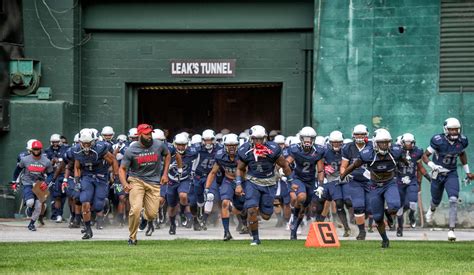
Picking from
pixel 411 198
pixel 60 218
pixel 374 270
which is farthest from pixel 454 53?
pixel 374 270

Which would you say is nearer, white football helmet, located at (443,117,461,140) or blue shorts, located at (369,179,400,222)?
blue shorts, located at (369,179,400,222)

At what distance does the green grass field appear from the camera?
1631cm

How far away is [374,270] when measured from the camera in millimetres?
16078

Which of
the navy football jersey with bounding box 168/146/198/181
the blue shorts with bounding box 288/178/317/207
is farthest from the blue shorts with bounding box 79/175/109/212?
the blue shorts with bounding box 288/178/317/207

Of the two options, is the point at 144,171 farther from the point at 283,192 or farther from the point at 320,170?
the point at 283,192

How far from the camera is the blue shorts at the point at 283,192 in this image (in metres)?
28.7

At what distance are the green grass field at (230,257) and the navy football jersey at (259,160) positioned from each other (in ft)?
4.26

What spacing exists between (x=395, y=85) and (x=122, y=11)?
304 inches

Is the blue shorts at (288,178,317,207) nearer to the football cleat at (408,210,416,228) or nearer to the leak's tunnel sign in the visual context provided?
the football cleat at (408,210,416,228)

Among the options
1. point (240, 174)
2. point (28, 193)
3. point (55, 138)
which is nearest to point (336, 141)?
point (240, 174)

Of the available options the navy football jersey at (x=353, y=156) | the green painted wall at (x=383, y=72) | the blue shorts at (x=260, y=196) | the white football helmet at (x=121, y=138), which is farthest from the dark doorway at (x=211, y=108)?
the blue shorts at (x=260, y=196)

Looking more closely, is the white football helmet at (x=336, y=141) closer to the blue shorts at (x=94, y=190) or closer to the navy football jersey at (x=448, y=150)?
the navy football jersey at (x=448, y=150)

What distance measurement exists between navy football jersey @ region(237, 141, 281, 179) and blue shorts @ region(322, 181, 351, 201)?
3.24 m

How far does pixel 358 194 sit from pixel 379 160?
8.67ft
